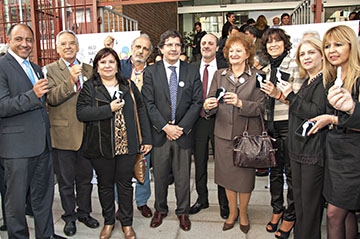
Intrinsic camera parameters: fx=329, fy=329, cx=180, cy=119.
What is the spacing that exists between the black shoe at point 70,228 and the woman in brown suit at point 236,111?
Answer: 1.61 meters

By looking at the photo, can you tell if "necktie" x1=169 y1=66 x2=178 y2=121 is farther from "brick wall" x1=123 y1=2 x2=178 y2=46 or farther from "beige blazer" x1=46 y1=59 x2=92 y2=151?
"brick wall" x1=123 y1=2 x2=178 y2=46

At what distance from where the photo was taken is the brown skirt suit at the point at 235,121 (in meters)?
3.23

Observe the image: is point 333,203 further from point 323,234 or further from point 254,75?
point 254,75

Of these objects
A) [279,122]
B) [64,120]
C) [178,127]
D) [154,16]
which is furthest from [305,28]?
[154,16]

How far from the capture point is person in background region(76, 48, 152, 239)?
3018 millimetres

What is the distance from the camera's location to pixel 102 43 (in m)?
4.96

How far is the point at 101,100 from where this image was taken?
9.99 feet

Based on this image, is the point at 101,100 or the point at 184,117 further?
the point at 184,117

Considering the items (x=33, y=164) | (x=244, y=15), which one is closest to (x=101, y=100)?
(x=33, y=164)

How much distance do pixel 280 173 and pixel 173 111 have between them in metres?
1.27

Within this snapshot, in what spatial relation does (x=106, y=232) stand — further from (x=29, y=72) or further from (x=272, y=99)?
(x=272, y=99)

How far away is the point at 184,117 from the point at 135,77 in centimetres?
96

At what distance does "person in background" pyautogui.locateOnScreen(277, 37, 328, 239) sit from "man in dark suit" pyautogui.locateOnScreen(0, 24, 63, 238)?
2.07 m

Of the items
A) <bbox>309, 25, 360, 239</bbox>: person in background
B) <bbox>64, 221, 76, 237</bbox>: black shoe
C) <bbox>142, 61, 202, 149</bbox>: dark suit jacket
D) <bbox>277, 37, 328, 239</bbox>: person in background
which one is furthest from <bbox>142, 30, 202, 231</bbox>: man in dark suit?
<bbox>309, 25, 360, 239</bbox>: person in background
